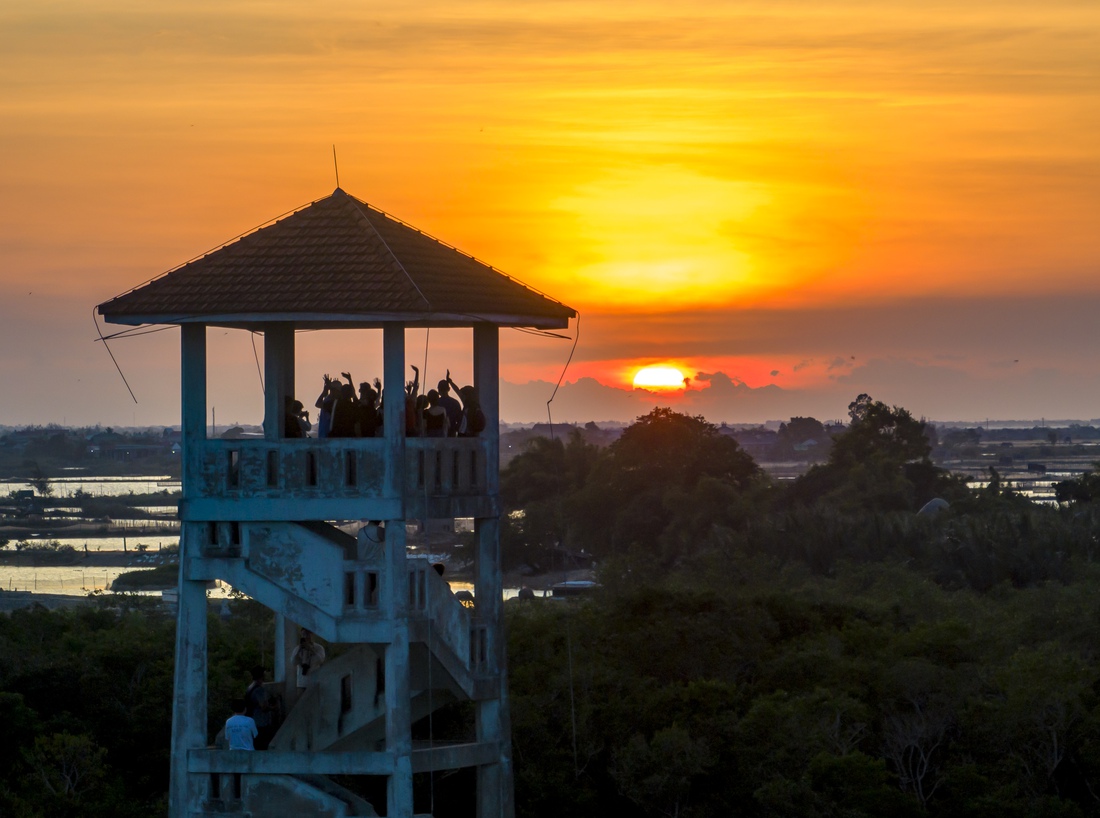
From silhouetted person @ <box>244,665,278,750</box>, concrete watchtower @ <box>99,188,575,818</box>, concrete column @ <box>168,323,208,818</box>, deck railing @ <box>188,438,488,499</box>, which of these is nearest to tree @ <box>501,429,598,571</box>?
silhouetted person @ <box>244,665,278,750</box>

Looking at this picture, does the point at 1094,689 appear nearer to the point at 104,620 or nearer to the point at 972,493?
the point at 104,620

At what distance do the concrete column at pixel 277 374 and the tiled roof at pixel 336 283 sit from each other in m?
1.25

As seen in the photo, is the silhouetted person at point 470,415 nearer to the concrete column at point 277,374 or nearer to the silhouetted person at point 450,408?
the silhouetted person at point 450,408

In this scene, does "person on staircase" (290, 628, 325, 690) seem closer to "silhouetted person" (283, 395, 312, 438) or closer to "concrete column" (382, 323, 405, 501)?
"silhouetted person" (283, 395, 312, 438)

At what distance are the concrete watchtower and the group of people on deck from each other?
26 centimetres

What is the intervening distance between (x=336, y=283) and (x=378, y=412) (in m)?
1.88

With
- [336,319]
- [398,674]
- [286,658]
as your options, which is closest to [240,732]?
[398,674]

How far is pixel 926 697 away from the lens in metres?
30.5

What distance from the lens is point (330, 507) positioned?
68.6 feet

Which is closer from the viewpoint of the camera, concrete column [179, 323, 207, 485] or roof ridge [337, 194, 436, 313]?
roof ridge [337, 194, 436, 313]

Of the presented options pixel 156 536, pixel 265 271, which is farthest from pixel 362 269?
pixel 156 536

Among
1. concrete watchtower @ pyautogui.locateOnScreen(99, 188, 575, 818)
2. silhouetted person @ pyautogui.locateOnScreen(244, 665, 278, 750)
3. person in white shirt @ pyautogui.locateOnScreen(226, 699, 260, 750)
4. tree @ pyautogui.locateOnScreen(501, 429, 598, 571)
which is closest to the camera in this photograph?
concrete watchtower @ pyautogui.locateOnScreen(99, 188, 575, 818)

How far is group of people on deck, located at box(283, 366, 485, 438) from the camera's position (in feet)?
71.3

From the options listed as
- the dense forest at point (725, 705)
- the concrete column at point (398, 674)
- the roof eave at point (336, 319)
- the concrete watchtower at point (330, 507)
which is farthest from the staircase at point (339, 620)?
the dense forest at point (725, 705)
